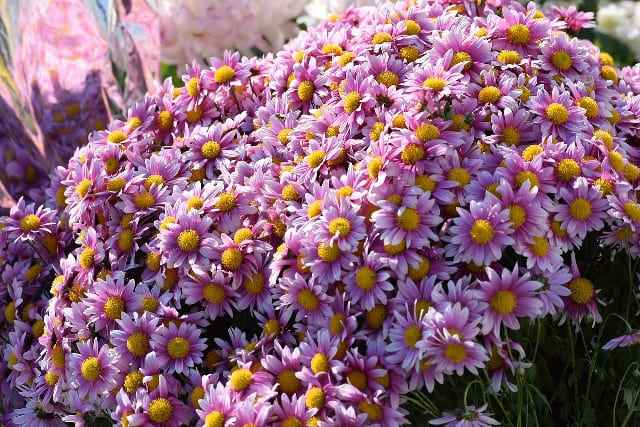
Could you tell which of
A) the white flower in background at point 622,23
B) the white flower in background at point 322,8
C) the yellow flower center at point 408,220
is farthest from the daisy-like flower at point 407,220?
the white flower in background at point 622,23

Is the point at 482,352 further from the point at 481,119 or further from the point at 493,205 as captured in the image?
the point at 481,119

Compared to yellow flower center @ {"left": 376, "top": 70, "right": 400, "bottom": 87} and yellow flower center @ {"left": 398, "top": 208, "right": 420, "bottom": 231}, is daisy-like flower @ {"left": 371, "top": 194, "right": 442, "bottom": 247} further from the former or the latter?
yellow flower center @ {"left": 376, "top": 70, "right": 400, "bottom": 87}

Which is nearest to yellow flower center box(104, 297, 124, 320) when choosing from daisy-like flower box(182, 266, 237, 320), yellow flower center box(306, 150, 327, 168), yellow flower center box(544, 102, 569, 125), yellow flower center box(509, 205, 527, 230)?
daisy-like flower box(182, 266, 237, 320)

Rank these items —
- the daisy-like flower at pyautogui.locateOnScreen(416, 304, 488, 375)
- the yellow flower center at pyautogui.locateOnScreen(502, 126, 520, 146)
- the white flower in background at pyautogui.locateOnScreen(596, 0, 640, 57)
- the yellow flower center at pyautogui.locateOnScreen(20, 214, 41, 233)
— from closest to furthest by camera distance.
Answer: the daisy-like flower at pyautogui.locateOnScreen(416, 304, 488, 375) < the yellow flower center at pyautogui.locateOnScreen(502, 126, 520, 146) < the yellow flower center at pyautogui.locateOnScreen(20, 214, 41, 233) < the white flower in background at pyautogui.locateOnScreen(596, 0, 640, 57)

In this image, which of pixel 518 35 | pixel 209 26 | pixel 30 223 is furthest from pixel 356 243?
pixel 209 26

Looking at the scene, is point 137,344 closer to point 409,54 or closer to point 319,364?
point 319,364

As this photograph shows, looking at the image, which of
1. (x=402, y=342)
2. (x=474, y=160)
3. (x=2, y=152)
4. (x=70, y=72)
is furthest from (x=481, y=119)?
(x=2, y=152)
